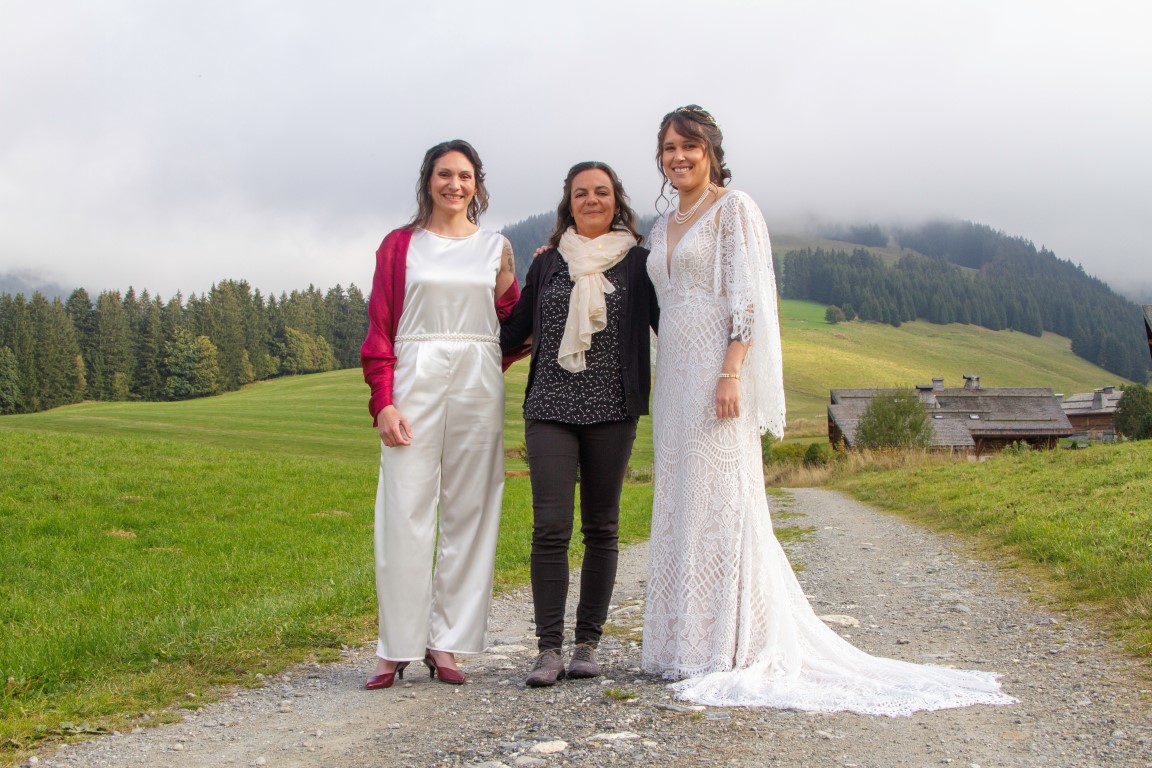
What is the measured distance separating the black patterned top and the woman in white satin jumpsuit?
28 centimetres

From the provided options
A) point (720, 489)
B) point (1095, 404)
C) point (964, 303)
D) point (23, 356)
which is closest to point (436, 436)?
point (720, 489)

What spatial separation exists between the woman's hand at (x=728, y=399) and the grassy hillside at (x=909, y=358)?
269 feet

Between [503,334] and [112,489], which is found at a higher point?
[503,334]

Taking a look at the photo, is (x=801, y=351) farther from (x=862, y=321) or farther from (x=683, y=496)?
(x=683, y=496)

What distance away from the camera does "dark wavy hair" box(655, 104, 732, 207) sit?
15.6 ft

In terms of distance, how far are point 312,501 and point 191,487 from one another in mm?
1889

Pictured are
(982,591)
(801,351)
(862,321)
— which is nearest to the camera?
(982,591)

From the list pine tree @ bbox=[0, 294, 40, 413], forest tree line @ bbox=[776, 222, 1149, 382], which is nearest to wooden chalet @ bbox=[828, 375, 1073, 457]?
pine tree @ bbox=[0, 294, 40, 413]

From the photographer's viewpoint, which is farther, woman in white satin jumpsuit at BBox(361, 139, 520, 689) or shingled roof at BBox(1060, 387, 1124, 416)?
shingled roof at BBox(1060, 387, 1124, 416)

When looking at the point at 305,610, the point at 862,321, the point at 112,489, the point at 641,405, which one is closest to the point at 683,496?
the point at 641,405

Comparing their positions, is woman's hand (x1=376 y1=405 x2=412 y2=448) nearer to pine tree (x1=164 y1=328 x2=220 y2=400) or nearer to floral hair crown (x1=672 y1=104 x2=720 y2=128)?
floral hair crown (x1=672 y1=104 x2=720 y2=128)

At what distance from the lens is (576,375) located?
15.4ft

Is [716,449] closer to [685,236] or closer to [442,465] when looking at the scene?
[685,236]

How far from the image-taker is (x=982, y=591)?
23.9ft
